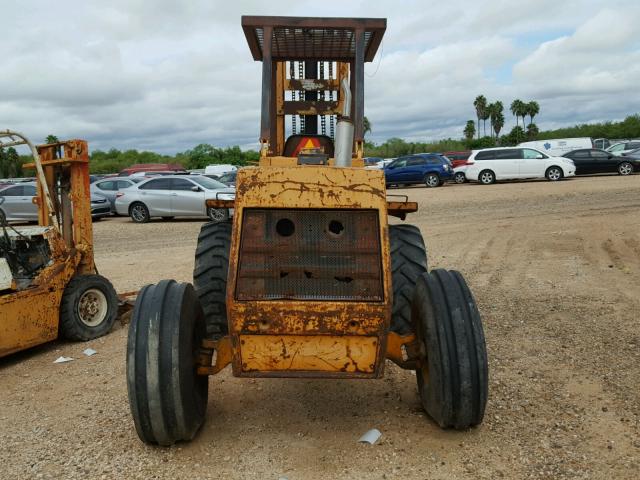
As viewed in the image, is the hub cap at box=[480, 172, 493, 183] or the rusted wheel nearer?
the rusted wheel

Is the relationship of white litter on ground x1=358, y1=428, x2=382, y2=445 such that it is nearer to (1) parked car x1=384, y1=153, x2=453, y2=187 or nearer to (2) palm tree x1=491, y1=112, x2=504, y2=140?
(1) parked car x1=384, y1=153, x2=453, y2=187

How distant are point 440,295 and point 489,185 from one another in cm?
2180

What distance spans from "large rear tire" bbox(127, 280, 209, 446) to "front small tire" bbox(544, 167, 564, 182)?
2322 cm

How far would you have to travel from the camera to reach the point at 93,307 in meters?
6.93

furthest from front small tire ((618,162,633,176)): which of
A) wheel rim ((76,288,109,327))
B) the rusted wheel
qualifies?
wheel rim ((76,288,109,327))

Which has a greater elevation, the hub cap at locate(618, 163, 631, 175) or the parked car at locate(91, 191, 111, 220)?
the hub cap at locate(618, 163, 631, 175)

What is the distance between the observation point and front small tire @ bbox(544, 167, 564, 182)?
24.8 m

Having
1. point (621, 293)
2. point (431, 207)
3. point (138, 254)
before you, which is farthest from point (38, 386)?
point (431, 207)

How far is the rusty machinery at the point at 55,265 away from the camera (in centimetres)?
612

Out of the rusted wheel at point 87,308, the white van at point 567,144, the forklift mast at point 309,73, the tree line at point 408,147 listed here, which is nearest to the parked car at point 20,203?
the rusted wheel at point 87,308

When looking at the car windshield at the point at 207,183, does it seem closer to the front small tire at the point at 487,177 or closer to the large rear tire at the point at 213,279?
the front small tire at the point at 487,177

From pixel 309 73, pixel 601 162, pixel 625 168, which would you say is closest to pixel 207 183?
pixel 309 73

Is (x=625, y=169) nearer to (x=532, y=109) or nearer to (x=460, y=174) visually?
(x=460, y=174)

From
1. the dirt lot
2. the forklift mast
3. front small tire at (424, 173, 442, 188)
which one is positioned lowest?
the dirt lot
